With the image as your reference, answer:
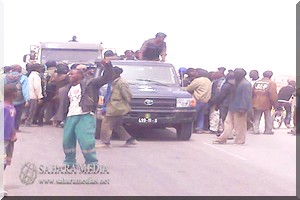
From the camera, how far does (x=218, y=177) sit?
31.1 ft

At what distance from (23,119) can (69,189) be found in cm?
798

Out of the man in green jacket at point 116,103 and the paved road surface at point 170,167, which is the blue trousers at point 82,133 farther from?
the man in green jacket at point 116,103

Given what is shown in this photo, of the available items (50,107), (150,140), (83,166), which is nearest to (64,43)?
(50,107)

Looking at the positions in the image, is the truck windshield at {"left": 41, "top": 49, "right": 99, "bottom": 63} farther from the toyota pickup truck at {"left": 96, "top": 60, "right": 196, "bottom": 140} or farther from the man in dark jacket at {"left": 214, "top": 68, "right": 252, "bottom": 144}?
the man in dark jacket at {"left": 214, "top": 68, "right": 252, "bottom": 144}

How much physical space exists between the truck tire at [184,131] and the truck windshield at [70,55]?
272 inches

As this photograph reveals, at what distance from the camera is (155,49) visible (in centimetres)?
1573

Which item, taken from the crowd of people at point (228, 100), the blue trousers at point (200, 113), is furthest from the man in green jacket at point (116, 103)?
the blue trousers at point (200, 113)

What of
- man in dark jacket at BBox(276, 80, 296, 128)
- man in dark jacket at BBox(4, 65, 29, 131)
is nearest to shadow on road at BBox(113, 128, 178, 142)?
man in dark jacket at BBox(4, 65, 29, 131)

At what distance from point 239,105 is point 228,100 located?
1249mm

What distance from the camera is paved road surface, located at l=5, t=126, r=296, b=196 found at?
8391mm

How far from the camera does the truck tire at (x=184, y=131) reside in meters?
13.5

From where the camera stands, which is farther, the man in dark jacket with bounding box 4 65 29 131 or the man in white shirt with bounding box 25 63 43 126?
the man in white shirt with bounding box 25 63 43 126

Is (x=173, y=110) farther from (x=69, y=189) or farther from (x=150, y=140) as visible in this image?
(x=69, y=189)

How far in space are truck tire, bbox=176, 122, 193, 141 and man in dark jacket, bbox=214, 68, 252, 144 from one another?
0.77 meters
